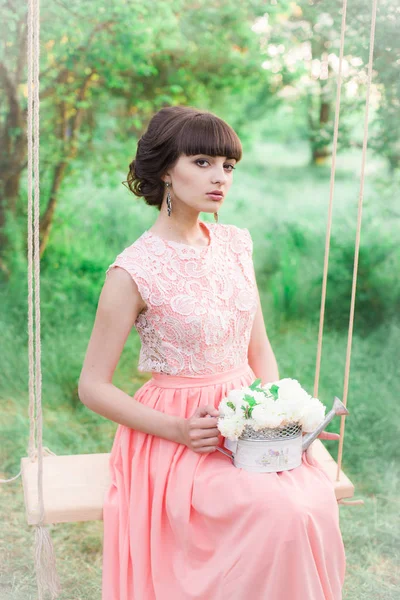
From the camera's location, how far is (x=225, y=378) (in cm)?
216

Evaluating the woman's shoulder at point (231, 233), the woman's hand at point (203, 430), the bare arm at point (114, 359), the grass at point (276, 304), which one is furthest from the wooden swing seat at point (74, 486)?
the grass at point (276, 304)

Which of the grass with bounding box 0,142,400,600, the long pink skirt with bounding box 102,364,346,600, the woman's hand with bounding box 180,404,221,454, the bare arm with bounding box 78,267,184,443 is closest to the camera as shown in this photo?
the long pink skirt with bounding box 102,364,346,600

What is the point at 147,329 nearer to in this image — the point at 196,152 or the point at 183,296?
the point at 183,296

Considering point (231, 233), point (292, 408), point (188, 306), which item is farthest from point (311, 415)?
point (231, 233)

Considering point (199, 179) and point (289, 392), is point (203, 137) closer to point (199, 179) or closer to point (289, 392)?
point (199, 179)

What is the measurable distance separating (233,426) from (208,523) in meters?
0.26

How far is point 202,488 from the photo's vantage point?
189 centimetres

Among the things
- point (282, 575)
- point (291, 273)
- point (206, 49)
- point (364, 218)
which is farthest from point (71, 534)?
point (206, 49)

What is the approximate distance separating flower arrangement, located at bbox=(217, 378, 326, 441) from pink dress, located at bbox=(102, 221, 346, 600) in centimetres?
14

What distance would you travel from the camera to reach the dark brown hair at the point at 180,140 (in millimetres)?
2027

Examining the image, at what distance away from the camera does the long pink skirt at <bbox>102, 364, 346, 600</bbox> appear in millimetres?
1775

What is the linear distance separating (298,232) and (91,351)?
3057 mm

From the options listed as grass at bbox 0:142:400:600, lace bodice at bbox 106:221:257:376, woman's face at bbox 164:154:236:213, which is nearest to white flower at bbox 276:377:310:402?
lace bodice at bbox 106:221:257:376

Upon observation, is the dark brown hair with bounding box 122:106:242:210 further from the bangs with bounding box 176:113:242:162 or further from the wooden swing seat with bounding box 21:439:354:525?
the wooden swing seat with bounding box 21:439:354:525
